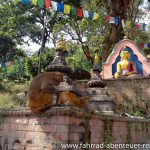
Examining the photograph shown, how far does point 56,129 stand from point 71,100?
36.6 inches

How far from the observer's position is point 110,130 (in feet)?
21.4

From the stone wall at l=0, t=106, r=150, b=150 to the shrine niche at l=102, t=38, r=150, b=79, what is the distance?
8128 mm

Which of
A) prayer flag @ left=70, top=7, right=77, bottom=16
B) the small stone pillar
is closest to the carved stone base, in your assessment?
the small stone pillar

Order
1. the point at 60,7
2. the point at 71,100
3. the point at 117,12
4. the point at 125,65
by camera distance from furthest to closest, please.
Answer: the point at 117,12 → the point at 125,65 → the point at 60,7 → the point at 71,100

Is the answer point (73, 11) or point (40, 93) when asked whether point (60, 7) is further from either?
point (40, 93)

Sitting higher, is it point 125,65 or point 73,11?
point 73,11

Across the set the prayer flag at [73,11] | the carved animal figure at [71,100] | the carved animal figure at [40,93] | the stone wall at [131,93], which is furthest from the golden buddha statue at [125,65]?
the carved animal figure at [40,93]

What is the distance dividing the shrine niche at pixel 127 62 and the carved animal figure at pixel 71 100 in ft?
27.9

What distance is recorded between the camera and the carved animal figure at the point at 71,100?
5.77 metres

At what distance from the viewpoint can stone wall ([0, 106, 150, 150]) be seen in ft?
16.9

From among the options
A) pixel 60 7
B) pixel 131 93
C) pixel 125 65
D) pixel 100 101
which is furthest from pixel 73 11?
pixel 100 101

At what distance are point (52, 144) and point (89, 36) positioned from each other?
58.6ft

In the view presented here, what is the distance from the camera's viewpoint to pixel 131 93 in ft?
42.0

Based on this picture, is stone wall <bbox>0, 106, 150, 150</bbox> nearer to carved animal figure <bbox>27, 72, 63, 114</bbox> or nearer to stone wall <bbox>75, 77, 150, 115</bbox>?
carved animal figure <bbox>27, 72, 63, 114</bbox>
